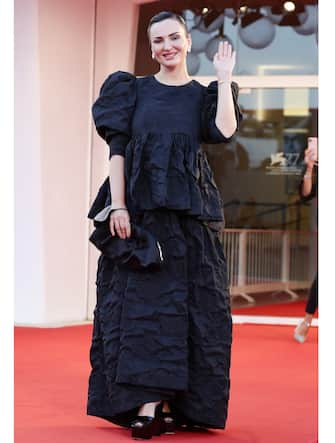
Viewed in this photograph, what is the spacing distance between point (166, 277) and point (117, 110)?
2.26ft

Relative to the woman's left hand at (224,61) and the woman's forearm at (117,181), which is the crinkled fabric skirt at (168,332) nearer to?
the woman's forearm at (117,181)

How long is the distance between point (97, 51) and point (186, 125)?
5138mm

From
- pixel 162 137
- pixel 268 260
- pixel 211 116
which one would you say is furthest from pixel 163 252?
pixel 268 260

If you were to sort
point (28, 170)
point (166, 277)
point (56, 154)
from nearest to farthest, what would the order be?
1. point (166, 277)
2. point (28, 170)
3. point (56, 154)

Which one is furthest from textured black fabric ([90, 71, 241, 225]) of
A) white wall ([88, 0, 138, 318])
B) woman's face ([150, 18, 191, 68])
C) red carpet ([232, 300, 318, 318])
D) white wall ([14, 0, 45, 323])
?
red carpet ([232, 300, 318, 318])

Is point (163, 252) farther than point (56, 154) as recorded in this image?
No

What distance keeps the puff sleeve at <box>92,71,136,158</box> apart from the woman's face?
0.18m

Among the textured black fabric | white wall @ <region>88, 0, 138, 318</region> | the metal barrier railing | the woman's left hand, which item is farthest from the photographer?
the metal barrier railing

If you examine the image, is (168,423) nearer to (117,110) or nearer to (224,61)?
(117,110)

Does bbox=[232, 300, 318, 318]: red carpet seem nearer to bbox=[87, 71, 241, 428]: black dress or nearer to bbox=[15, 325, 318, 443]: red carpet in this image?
bbox=[15, 325, 318, 443]: red carpet

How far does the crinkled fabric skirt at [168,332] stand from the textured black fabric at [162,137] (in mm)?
92

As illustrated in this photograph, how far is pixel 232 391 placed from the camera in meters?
5.64

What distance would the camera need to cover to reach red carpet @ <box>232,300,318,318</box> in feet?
32.5

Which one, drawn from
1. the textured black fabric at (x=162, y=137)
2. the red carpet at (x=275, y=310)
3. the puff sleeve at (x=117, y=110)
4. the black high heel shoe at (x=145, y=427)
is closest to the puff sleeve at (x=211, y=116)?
the textured black fabric at (x=162, y=137)
